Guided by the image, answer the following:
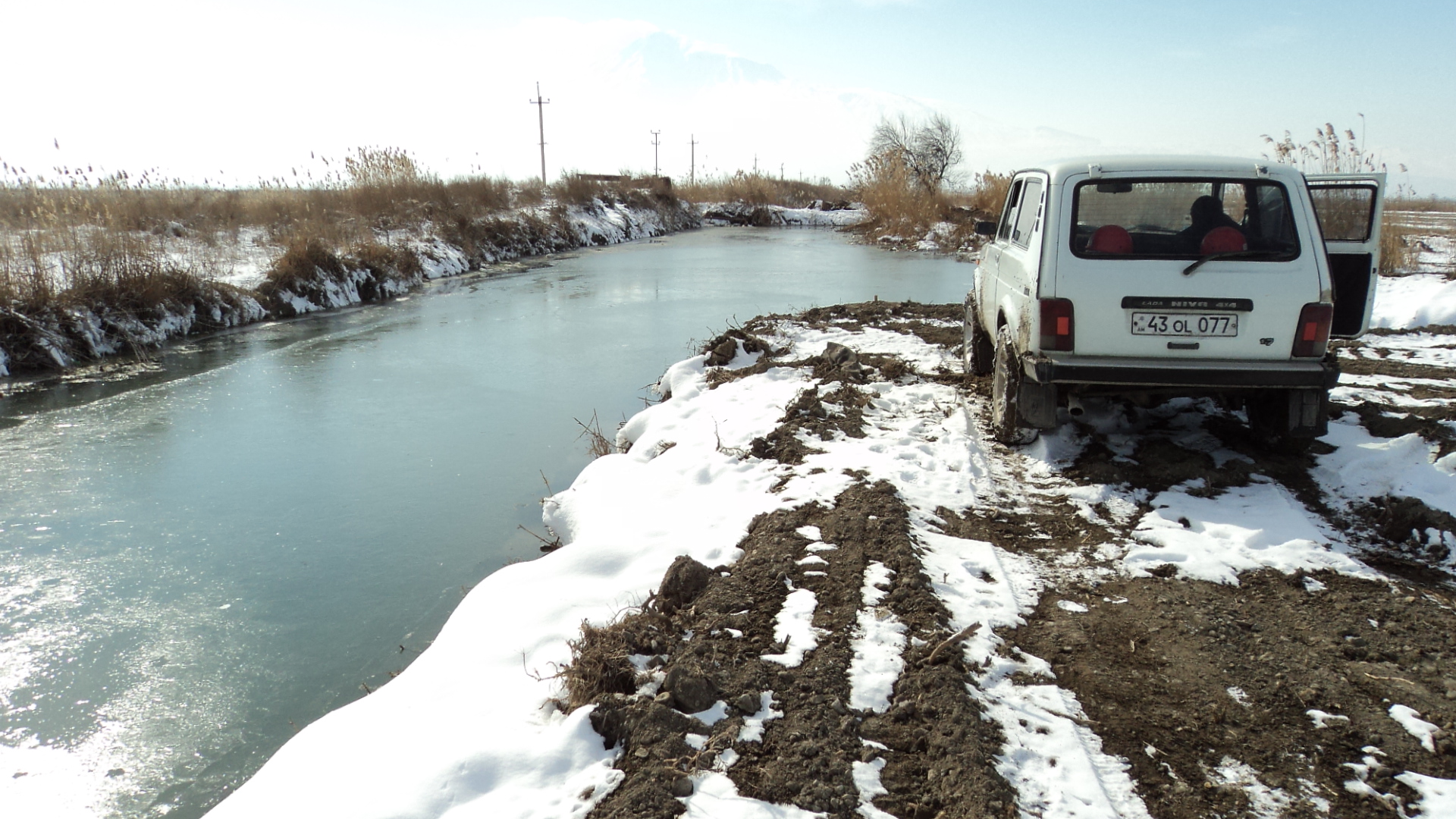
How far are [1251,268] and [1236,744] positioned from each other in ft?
9.86

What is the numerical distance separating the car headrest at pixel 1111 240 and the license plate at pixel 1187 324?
439mm

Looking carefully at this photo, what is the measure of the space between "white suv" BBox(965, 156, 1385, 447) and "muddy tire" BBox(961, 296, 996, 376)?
1806 millimetres

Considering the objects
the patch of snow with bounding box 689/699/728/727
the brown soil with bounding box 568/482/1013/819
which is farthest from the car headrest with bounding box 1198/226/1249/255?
the patch of snow with bounding box 689/699/728/727

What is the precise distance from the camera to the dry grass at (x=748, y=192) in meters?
42.3

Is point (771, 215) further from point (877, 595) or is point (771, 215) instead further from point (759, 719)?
point (759, 719)

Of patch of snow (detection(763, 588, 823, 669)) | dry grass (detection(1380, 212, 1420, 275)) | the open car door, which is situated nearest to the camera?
patch of snow (detection(763, 588, 823, 669))

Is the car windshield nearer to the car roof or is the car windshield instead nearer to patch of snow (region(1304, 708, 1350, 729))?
the car roof

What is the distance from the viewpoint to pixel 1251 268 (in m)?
4.52

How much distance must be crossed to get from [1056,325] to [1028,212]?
125 centimetres

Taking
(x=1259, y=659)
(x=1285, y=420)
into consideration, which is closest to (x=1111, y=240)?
(x=1285, y=420)

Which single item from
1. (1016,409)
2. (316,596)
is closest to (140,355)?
(316,596)

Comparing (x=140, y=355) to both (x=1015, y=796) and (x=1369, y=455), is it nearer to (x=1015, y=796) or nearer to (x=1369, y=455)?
(x=1015, y=796)

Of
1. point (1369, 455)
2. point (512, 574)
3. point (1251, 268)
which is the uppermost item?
point (1251, 268)

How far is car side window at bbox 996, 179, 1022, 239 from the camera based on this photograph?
615 cm
